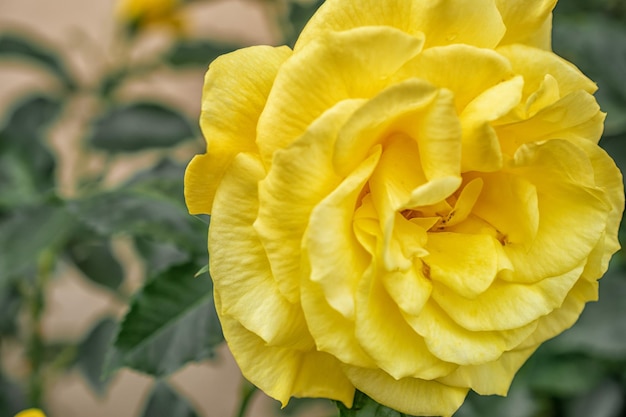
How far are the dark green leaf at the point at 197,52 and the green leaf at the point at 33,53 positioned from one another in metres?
0.15

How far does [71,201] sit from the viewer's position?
1.87 ft

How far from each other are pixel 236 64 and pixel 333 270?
10 cm

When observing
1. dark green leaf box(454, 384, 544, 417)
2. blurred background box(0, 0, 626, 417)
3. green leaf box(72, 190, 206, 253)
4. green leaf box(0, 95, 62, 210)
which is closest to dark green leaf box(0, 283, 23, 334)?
blurred background box(0, 0, 626, 417)

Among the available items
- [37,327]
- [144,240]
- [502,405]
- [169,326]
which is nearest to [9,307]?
[37,327]

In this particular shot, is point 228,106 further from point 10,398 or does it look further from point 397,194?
point 10,398

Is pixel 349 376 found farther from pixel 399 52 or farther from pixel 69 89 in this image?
pixel 69 89

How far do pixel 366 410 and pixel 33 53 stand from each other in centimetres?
79

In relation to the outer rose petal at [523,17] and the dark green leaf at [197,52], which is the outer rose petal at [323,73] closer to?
the outer rose petal at [523,17]

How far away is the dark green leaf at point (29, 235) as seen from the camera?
603 mm

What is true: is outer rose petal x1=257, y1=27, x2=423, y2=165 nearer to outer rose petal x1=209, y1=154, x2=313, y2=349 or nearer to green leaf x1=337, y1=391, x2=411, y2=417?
outer rose petal x1=209, y1=154, x2=313, y2=349

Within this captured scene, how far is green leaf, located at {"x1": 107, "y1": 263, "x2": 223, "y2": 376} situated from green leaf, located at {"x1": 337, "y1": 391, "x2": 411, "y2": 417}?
0.12 metres

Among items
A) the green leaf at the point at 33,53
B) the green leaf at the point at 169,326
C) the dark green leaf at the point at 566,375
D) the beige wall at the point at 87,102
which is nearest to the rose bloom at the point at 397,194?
the green leaf at the point at 169,326

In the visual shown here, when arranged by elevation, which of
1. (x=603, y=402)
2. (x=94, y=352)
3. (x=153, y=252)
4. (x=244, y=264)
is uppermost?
(x=244, y=264)

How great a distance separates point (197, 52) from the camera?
978 millimetres
